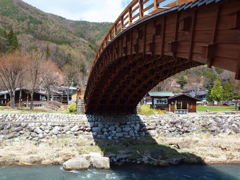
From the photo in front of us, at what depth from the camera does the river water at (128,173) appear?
1423 cm

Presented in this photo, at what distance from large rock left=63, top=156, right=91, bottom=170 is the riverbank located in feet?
4.36

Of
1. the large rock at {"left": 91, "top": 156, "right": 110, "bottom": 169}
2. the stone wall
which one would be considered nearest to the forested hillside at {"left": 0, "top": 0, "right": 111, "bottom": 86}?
the stone wall

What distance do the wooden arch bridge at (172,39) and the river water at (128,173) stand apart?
6.82 m

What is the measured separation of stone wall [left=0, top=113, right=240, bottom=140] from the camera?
21.5 metres

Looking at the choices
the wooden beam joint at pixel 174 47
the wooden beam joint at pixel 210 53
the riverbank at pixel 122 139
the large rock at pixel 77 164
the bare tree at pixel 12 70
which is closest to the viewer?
the wooden beam joint at pixel 210 53

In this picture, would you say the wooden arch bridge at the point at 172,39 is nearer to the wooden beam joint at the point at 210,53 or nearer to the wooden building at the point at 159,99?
the wooden beam joint at the point at 210,53

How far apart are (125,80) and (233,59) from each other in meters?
14.1

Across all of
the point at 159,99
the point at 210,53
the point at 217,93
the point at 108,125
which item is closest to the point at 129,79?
the point at 108,125

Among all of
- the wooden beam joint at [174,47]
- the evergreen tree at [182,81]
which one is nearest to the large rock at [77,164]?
the wooden beam joint at [174,47]

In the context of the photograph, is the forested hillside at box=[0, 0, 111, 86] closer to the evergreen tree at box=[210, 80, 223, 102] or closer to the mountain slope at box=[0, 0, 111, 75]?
the mountain slope at box=[0, 0, 111, 75]

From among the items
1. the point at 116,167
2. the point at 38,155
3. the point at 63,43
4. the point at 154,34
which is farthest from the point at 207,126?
the point at 63,43

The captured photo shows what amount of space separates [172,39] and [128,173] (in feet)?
34.2

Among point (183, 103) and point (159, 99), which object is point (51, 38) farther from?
point (183, 103)

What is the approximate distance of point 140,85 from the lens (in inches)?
807
